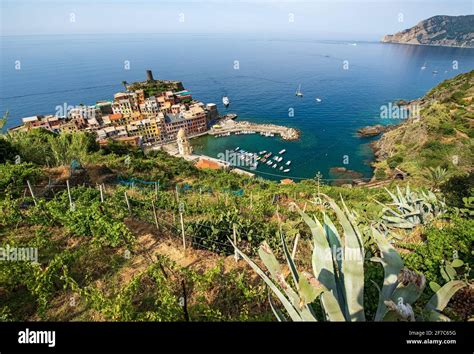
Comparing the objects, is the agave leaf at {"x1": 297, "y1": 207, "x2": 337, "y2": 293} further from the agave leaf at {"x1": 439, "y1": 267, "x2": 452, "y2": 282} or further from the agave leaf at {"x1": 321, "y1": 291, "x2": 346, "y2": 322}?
the agave leaf at {"x1": 439, "y1": 267, "x2": 452, "y2": 282}

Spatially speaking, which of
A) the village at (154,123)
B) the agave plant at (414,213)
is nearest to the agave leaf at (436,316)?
the agave plant at (414,213)

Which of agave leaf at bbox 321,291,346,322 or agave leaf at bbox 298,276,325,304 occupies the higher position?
agave leaf at bbox 298,276,325,304

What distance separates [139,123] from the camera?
129ft

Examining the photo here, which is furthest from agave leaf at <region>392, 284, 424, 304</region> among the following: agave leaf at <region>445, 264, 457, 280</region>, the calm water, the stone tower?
the stone tower

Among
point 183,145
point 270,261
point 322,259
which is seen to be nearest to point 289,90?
point 183,145

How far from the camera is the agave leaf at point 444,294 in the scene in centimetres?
180

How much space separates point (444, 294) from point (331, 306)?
778mm

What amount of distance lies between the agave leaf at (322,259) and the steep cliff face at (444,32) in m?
167

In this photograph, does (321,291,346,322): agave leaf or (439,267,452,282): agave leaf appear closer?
(321,291,346,322): agave leaf

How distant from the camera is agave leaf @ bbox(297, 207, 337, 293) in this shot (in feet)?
7.00

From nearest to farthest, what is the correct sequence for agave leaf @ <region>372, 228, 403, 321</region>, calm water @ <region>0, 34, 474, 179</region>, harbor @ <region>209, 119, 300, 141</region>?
agave leaf @ <region>372, 228, 403, 321</region> < calm water @ <region>0, 34, 474, 179</region> < harbor @ <region>209, 119, 300, 141</region>

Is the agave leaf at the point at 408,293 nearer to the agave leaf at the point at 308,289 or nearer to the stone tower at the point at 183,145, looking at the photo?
the agave leaf at the point at 308,289

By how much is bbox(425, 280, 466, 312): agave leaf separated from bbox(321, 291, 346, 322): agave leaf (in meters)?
0.67
